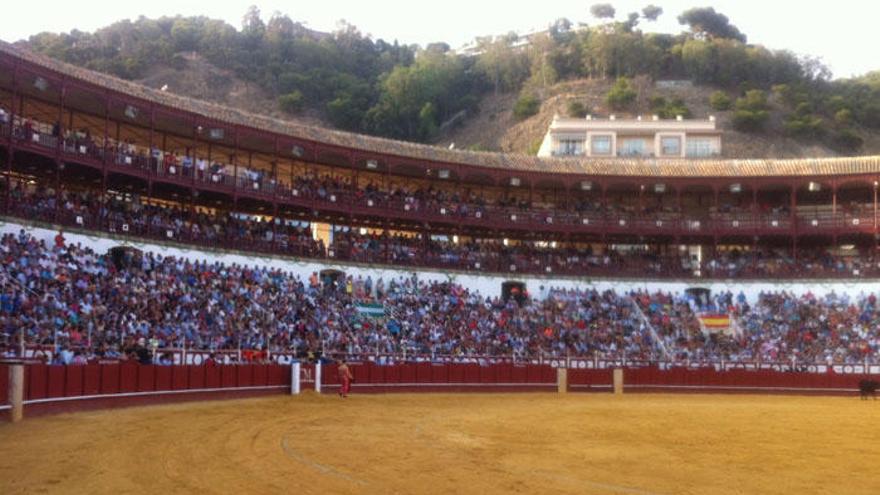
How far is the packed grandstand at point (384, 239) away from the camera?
29.2 m

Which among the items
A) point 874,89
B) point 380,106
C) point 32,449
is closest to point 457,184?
point 32,449

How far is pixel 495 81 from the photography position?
4491 inches

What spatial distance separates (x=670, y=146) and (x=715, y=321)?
32559 millimetres

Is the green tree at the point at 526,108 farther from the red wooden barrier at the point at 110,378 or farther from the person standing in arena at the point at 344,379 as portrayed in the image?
the red wooden barrier at the point at 110,378

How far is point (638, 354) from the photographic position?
128 ft

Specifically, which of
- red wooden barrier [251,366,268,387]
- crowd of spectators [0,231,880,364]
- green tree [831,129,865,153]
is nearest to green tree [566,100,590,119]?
green tree [831,129,865,153]

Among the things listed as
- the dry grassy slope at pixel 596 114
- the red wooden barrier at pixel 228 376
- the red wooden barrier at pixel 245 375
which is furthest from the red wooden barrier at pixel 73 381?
the dry grassy slope at pixel 596 114

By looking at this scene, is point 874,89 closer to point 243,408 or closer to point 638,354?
point 638,354

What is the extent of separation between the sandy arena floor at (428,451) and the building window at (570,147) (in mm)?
50362

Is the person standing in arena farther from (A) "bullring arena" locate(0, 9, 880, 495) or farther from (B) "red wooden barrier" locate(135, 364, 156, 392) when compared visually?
(B) "red wooden barrier" locate(135, 364, 156, 392)

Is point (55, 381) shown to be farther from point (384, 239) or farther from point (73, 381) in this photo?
point (384, 239)

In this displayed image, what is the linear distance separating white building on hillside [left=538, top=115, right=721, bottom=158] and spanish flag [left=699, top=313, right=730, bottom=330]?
30.6 metres

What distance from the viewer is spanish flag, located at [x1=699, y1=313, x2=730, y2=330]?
141ft

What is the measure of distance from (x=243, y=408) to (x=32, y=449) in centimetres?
876
